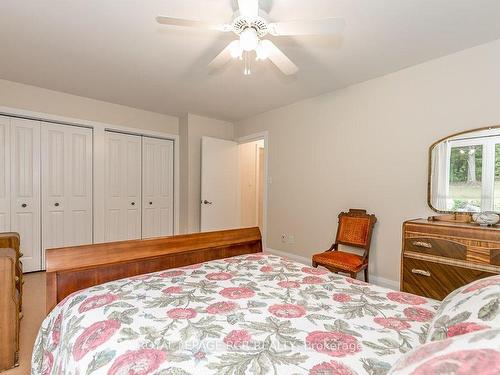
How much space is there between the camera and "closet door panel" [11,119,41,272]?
3260 millimetres

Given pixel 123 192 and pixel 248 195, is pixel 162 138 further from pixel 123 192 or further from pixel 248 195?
pixel 248 195

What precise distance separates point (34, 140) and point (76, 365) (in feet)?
11.6

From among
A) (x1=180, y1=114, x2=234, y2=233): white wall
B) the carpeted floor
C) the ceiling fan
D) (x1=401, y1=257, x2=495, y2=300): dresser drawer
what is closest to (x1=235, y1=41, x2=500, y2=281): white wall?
(x1=401, y1=257, x2=495, y2=300): dresser drawer

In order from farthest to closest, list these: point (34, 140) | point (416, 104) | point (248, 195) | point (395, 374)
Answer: point (248, 195) < point (34, 140) < point (416, 104) < point (395, 374)

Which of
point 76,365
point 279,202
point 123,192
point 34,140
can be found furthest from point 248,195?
point 76,365

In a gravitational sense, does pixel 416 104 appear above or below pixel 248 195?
above

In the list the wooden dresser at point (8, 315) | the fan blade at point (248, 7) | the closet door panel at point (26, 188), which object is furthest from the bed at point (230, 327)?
the closet door panel at point (26, 188)

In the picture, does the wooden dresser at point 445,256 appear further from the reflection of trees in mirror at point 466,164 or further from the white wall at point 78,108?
the white wall at point 78,108

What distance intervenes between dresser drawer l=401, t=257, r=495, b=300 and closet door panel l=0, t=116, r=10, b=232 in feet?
14.5

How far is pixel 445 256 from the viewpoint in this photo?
6.77ft

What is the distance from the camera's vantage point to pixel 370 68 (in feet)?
8.83

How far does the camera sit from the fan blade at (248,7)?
57.2 inches

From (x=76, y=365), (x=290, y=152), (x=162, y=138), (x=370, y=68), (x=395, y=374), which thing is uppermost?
(x=370, y=68)

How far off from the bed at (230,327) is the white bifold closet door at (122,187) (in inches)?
115
